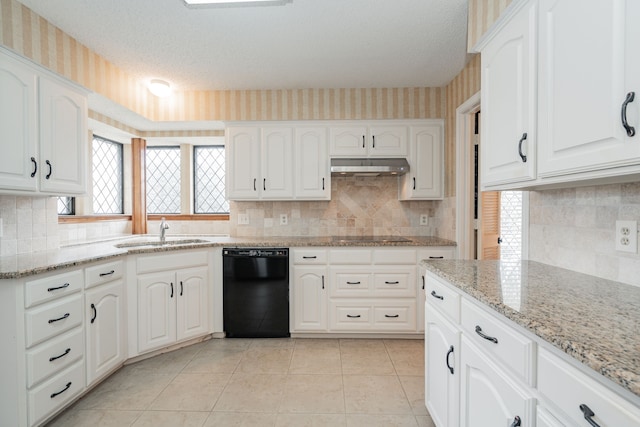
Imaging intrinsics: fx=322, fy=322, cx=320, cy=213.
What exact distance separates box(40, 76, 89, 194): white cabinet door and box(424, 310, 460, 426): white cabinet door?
2.54 m

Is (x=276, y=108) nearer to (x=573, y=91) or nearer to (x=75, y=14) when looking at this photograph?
(x=75, y=14)

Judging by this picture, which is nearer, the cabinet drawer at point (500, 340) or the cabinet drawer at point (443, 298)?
the cabinet drawer at point (500, 340)

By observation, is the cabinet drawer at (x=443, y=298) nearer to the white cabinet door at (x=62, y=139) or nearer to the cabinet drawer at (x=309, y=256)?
the cabinet drawer at (x=309, y=256)

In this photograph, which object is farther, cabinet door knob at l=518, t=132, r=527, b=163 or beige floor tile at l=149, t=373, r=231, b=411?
beige floor tile at l=149, t=373, r=231, b=411

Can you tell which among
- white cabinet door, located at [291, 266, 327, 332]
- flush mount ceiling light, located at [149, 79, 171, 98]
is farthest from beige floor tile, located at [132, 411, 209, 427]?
flush mount ceiling light, located at [149, 79, 171, 98]

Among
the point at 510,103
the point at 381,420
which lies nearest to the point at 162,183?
the point at 381,420

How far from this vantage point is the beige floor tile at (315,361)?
2453mm

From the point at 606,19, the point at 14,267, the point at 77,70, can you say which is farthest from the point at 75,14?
the point at 606,19

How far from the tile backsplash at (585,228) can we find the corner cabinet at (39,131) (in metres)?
3.00

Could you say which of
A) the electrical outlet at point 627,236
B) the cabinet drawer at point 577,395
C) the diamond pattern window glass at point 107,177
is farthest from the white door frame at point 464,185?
the diamond pattern window glass at point 107,177

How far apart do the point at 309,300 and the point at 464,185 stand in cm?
180

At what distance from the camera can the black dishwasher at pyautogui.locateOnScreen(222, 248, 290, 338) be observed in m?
2.99

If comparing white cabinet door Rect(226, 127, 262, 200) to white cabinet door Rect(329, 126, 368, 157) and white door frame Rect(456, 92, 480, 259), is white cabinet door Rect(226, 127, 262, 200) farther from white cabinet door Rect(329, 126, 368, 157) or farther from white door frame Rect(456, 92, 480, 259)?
white door frame Rect(456, 92, 480, 259)

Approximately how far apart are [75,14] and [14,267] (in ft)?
5.35
